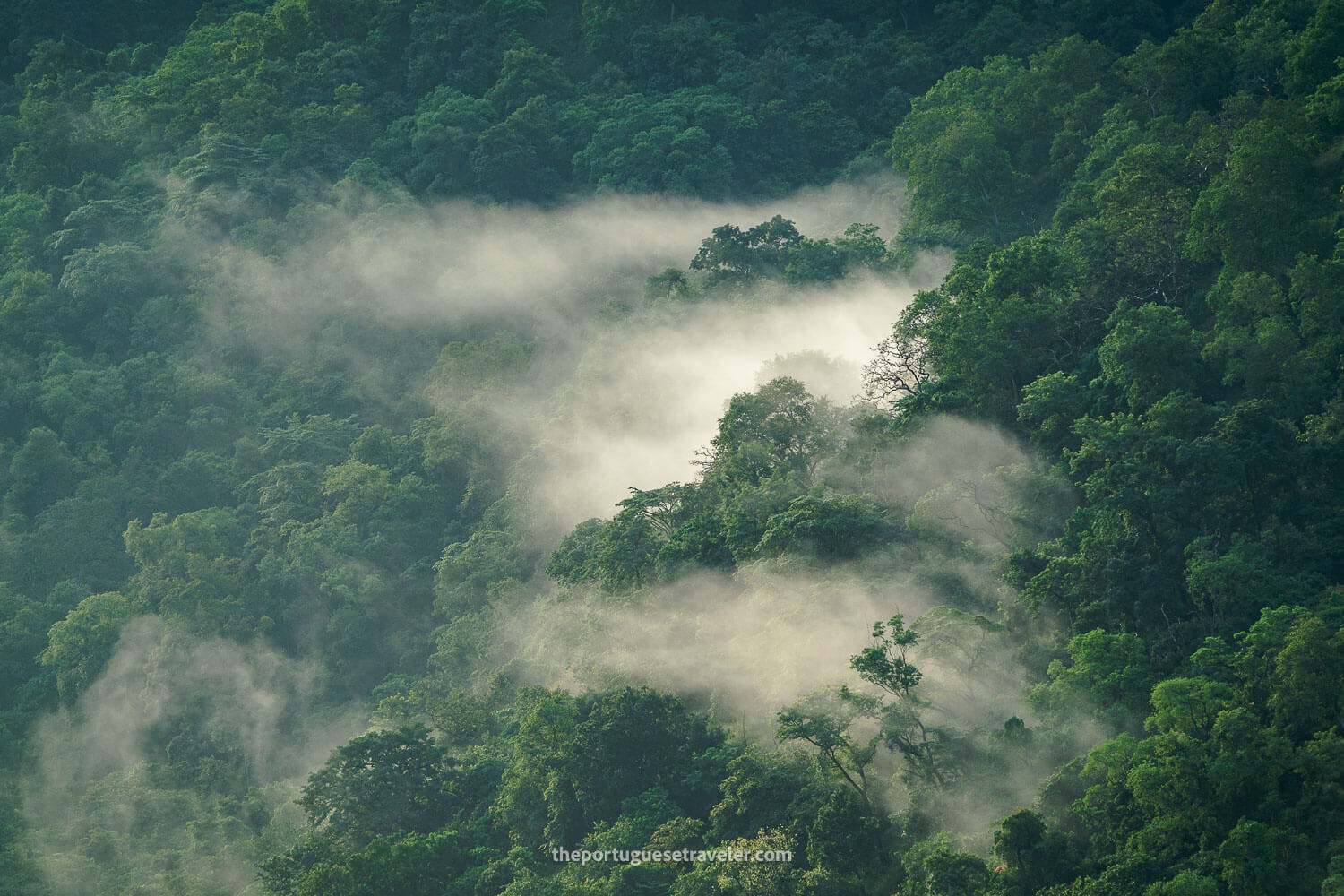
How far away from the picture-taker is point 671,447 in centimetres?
5406

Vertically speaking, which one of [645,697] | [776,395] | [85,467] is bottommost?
[645,697]

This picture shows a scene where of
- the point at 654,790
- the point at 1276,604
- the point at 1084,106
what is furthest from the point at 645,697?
the point at 1084,106

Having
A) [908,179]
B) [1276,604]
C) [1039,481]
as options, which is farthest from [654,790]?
[908,179]

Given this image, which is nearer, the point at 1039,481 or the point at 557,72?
the point at 1039,481

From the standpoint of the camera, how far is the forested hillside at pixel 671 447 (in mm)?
34906

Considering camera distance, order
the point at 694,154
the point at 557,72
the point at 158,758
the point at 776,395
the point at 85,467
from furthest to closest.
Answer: the point at 557,72
the point at 694,154
the point at 85,467
the point at 158,758
the point at 776,395

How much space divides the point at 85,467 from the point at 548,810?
27718 millimetres

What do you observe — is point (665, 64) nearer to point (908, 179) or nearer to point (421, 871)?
point (908, 179)

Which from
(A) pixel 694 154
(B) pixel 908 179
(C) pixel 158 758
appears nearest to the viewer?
(C) pixel 158 758

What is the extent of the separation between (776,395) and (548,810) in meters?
11.9

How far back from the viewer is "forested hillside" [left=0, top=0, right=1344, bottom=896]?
1374 inches

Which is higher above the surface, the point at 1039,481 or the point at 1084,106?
the point at 1084,106

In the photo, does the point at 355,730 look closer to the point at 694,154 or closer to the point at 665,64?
the point at 694,154

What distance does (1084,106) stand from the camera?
174 feet
